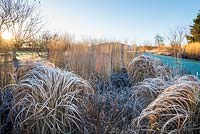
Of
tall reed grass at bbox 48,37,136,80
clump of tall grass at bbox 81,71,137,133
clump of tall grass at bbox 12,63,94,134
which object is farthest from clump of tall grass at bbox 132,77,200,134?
tall reed grass at bbox 48,37,136,80

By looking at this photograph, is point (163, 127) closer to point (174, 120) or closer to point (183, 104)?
point (174, 120)

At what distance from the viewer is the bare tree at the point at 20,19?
14.0m


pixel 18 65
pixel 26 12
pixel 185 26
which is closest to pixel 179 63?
pixel 18 65

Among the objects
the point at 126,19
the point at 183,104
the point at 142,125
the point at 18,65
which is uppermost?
the point at 126,19

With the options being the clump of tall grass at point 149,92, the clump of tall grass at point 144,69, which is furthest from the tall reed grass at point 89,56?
the clump of tall grass at point 149,92

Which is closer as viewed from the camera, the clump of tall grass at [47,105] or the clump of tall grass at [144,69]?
the clump of tall grass at [47,105]

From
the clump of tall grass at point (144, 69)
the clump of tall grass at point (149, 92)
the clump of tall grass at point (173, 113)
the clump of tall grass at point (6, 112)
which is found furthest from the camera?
the clump of tall grass at point (144, 69)

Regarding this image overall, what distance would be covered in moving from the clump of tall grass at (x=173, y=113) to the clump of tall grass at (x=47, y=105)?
1.84 ft

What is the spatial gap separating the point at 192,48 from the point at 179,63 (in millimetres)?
9065

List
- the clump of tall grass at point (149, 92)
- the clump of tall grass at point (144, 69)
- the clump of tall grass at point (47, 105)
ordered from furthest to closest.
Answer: the clump of tall grass at point (144, 69) → the clump of tall grass at point (149, 92) → the clump of tall grass at point (47, 105)

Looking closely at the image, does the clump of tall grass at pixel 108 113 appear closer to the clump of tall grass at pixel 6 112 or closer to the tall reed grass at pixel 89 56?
the clump of tall grass at pixel 6 112

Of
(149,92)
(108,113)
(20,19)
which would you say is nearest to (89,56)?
(149,92)

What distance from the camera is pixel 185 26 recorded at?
68.5 feet

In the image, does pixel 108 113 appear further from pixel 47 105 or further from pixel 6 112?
pixel 6 112
